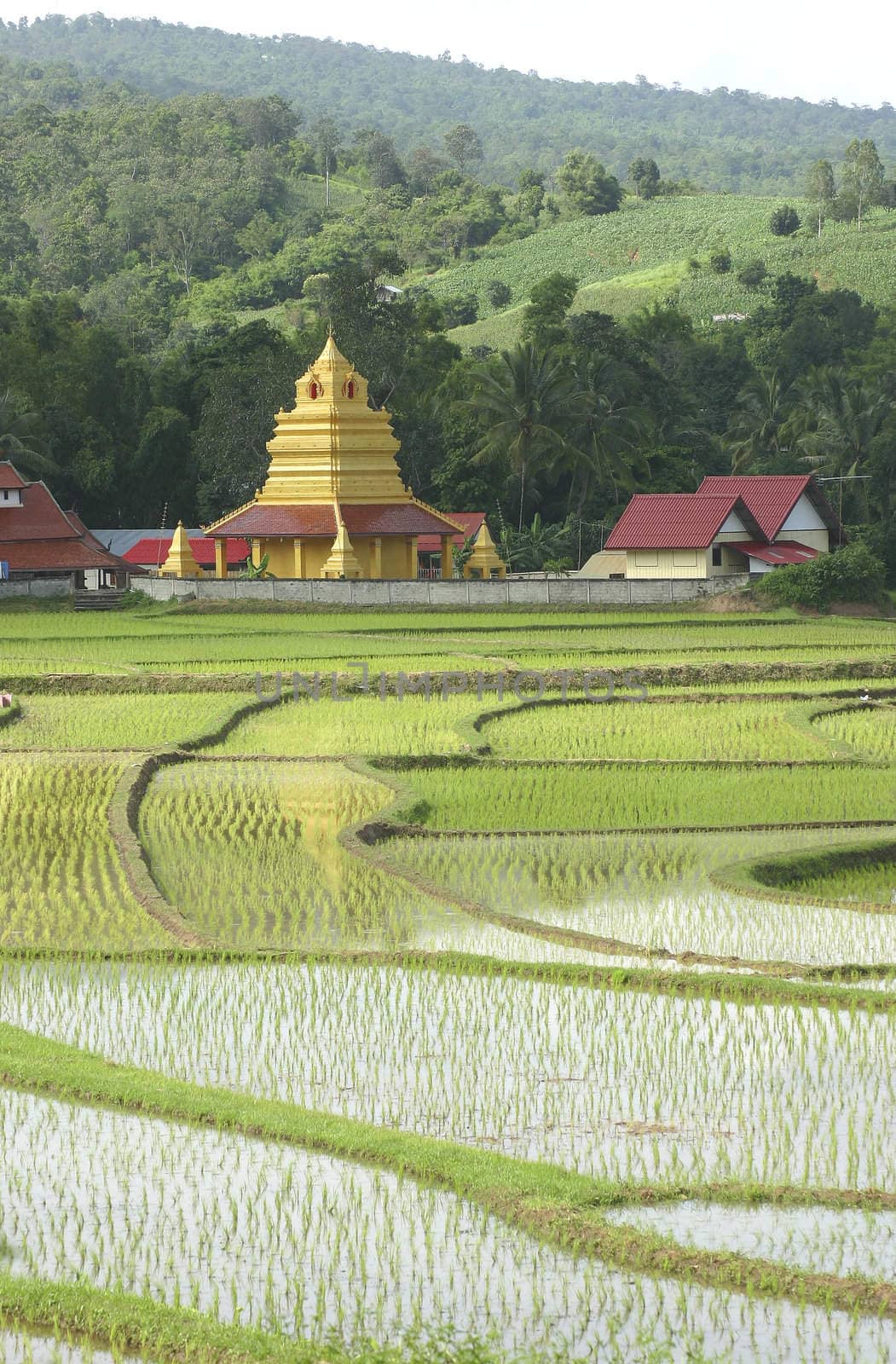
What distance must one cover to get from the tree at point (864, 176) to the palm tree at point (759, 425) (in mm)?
47232

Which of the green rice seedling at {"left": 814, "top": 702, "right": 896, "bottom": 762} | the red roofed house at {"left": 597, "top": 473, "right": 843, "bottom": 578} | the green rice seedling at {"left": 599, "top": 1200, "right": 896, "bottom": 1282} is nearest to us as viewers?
the green rice seedling at {"left": 599, "top": 1200, "right": 896, "bottom": 1282}

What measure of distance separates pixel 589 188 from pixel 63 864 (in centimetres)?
10726

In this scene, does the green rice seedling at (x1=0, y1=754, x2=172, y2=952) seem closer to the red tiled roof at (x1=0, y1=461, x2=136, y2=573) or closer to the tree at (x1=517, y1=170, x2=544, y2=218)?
the red tiled roof at (x1=0, y1=461, x2=136, y2=573)

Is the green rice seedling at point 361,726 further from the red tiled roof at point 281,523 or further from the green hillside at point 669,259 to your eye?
the green hillside at point 669,259

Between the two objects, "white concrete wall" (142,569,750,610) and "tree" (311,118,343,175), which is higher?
"tree" (311,118,343,175)

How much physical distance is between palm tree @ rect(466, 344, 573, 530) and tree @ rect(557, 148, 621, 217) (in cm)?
7197

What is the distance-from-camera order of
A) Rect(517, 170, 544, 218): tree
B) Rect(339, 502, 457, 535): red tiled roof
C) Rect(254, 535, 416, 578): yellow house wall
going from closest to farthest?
Rect(339, 502, 457, 535): red tiled roof → Rect(254, 535, 416, 578): yellow house wall → Rect(517, 170, 544, 218): tree

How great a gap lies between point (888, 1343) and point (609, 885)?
7.95 meters

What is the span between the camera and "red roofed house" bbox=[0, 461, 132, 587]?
43250mm

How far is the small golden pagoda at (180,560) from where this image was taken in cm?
4312

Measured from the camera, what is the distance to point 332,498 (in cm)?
4422

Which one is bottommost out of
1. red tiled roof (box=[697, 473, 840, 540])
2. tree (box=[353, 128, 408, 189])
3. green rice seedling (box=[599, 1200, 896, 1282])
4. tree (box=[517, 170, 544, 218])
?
red tiled roof (box=[697, 473, 840, 540])

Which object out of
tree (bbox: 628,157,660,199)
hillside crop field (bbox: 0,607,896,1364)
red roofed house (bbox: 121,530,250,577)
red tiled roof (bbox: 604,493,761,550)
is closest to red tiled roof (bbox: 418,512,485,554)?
red roofed house (bbox: 121,530,250,577)

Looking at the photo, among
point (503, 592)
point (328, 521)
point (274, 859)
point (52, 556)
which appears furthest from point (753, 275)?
point (274, 859)
